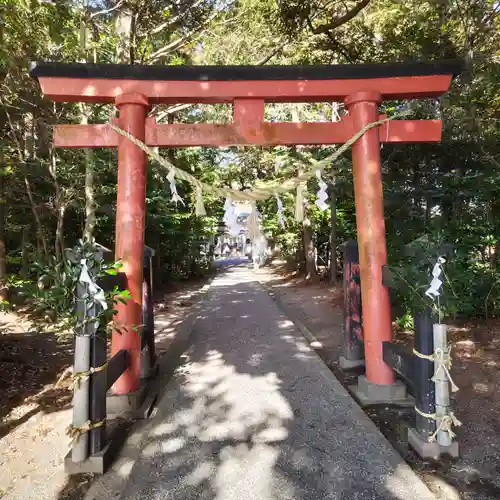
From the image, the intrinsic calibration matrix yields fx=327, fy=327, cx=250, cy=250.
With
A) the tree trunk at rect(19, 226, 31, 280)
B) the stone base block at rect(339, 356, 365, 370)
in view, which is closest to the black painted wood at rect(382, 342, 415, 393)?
the stone base block at rect(339, 356, 365, 370)

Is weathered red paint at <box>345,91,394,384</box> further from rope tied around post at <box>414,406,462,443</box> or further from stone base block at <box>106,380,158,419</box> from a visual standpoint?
stone base block at <box>106,380,158,419</box>

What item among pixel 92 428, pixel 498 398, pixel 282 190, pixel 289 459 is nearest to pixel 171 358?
pixel 92 428

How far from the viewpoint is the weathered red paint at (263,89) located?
12.0 ft

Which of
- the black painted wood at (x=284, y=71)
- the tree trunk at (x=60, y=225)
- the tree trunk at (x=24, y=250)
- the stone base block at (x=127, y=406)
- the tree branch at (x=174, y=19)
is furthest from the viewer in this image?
the tree trunk at (x=24, y=250)

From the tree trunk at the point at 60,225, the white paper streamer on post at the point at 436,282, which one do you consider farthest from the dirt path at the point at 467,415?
the tree trunk at the point at 60,225

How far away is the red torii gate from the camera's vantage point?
11.7 ft

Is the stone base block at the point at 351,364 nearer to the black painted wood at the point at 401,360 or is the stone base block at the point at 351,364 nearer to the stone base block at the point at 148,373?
the black painted wood at the point at 401,360

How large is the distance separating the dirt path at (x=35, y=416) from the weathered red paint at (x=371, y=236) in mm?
2933

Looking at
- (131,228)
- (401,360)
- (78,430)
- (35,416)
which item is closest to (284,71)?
(131,228)

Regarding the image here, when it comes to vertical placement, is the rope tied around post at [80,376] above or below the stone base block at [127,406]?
above

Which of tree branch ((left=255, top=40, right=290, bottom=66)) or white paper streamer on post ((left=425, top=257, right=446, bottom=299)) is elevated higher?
tree branch ((left=255, top=40, right=290, bottom=66))

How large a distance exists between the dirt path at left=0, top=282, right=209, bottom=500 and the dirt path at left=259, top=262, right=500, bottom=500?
2548 millimetres

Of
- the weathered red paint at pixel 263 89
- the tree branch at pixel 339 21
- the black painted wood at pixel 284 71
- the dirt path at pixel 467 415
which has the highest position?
the tree branch at pixel 339 21

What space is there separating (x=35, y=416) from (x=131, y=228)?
230cm
